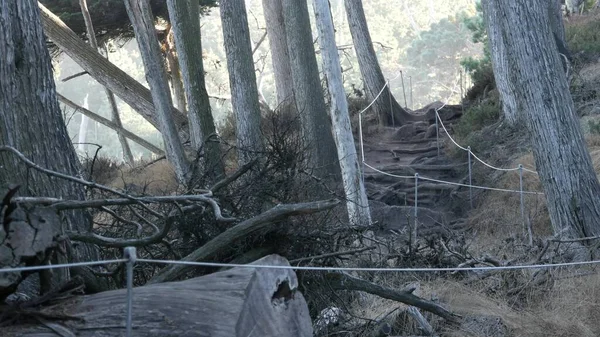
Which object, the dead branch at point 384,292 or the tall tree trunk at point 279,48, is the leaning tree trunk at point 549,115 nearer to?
the dead branch at point 384,292

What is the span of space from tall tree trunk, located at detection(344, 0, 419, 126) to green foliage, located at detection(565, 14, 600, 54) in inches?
173

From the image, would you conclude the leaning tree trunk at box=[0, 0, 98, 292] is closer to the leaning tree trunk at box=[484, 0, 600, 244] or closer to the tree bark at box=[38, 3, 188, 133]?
the leaning tree trunk at box=[484, 0, 600, 244]

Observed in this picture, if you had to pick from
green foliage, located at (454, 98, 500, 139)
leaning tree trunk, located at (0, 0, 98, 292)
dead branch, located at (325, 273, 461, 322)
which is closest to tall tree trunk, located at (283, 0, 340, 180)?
green foliage, located at (454, 98, 500, 139)

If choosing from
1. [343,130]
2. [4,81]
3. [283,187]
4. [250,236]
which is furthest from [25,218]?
[343,130]

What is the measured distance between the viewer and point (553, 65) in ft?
36.6

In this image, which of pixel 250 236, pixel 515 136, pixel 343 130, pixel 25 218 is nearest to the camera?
pixel 25 218

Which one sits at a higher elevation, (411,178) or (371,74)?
(371,74)

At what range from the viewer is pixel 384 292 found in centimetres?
714

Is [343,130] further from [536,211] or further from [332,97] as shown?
[536,211]

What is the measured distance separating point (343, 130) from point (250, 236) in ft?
23.0

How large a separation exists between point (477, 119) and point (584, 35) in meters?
4.83

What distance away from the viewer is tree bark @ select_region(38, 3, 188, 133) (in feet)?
55.3

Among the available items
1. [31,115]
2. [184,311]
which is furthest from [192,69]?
[184,311]

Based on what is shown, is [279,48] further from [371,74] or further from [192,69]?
[192,69]
